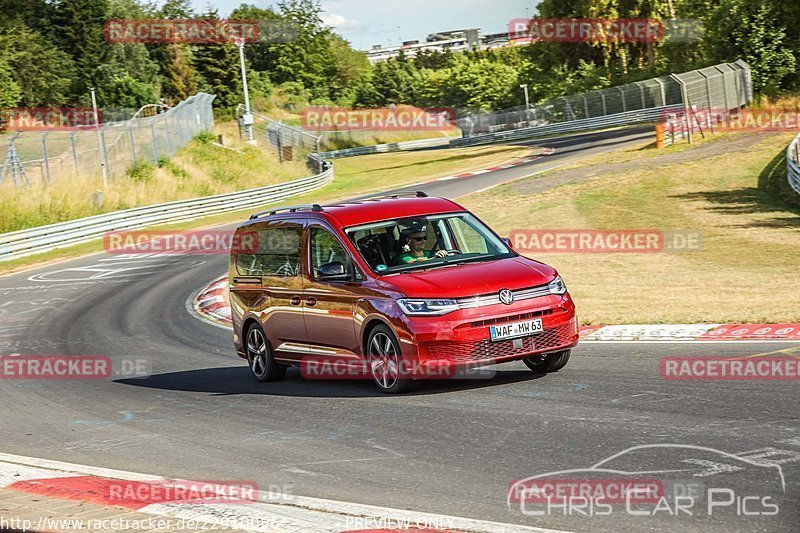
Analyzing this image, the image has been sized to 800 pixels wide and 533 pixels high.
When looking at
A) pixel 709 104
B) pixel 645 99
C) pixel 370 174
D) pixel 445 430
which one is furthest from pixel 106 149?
pixel 645 99

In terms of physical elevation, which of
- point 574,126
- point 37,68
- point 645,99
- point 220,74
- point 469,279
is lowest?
point 574,126

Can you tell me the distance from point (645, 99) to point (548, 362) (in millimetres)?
68190

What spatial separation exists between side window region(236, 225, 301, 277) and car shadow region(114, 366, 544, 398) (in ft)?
4.16

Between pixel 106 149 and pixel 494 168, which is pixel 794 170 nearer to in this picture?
pixel 494 168

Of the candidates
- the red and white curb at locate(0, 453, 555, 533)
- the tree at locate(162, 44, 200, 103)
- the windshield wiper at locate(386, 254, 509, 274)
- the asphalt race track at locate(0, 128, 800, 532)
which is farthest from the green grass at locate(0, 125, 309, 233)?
the tree at locate(162, 44, 200, 103)

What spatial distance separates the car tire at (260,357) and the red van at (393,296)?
15mm

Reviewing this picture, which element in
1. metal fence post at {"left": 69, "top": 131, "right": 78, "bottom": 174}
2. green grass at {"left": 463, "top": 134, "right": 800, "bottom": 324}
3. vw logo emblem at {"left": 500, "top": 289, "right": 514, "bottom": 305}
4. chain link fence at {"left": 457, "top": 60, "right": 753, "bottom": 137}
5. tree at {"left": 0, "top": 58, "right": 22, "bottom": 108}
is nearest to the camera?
vw logo emblem at {"left": 500, "top": 289, "right": 514, "bottom": 305}

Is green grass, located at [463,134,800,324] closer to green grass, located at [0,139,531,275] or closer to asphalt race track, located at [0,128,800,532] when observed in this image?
asphalt race track, located at [0,128,800,532]

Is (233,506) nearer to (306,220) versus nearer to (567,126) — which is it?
(306,220)

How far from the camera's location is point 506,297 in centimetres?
999

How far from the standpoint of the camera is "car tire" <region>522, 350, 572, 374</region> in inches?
419

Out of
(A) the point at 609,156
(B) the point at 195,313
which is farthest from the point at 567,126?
(B) the point at 195,313

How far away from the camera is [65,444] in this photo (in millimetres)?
9609

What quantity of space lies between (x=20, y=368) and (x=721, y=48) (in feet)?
173
